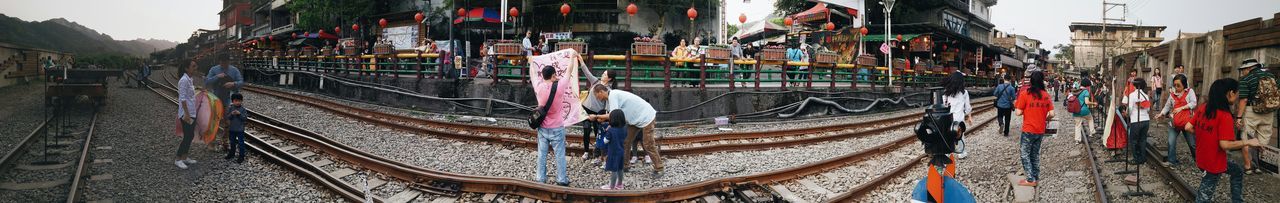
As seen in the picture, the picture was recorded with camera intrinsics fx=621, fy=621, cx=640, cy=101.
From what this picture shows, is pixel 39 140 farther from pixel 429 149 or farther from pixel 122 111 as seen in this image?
pixel 429 149

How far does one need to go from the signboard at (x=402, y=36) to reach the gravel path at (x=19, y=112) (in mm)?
24307

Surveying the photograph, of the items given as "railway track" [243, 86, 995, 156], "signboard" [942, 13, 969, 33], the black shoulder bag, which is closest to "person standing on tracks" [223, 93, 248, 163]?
"railway track" [243, 86, 995, 156]

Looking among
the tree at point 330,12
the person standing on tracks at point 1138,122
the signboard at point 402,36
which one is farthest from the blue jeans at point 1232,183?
the tree at point 330,12

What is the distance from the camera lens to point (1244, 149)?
440 cm

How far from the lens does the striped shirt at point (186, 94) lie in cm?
360

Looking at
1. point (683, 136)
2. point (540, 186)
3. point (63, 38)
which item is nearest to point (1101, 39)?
point (683, 136)

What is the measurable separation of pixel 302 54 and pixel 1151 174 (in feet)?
71.2

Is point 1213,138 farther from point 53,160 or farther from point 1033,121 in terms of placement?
point 53,160

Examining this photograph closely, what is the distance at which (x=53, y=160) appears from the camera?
2781 mm

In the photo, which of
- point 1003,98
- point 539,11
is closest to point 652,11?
point 539,11

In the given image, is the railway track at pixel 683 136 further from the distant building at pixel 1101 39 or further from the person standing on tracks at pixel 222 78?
the distant building at pixel 1101 39

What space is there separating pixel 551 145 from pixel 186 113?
118 inches

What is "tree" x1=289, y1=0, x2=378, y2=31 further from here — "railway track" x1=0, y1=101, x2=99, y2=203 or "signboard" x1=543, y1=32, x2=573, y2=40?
"railway track" x1=0, y1=101, x2=99, y2=203

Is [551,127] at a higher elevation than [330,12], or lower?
lower
